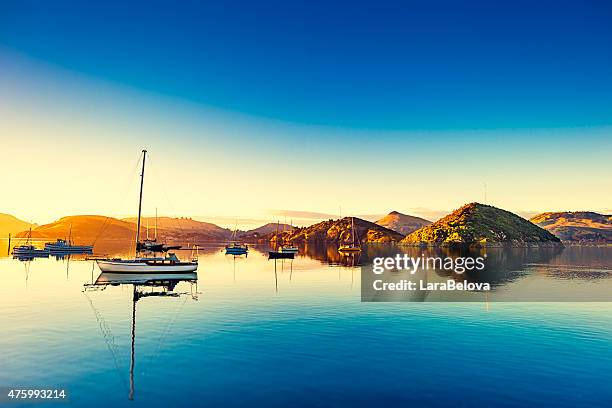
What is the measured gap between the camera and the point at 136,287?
249 ft

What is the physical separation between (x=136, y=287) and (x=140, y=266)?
53.3 ft

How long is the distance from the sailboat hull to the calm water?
28.4 metres

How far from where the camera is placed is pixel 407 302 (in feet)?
200

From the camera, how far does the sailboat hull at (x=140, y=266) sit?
91.2 metres

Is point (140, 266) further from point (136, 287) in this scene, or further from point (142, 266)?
point (136, 287)

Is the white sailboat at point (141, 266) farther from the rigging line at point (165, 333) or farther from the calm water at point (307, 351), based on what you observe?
the rigging line at point (165, 333)

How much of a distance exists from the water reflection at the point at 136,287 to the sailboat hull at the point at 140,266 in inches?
39.2

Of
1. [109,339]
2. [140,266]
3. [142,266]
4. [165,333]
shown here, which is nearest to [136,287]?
[142,266]

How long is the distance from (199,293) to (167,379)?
44115mm

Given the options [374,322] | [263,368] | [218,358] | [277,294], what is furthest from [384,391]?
[277,294]

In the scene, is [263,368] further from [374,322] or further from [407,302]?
[407,302]

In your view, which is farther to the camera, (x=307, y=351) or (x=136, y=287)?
(x=136, y=287)

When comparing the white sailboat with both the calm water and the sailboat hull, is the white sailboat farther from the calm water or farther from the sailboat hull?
the calm water

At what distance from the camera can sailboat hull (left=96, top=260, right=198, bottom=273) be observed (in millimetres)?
91188
